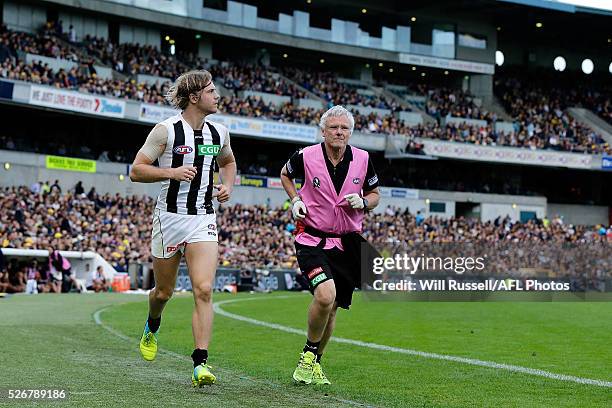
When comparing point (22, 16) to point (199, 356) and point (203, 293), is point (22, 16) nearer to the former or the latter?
point (203, 293)

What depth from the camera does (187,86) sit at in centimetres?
794

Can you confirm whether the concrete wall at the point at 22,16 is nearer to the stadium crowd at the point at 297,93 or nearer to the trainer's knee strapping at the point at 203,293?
the stadium crowd at the point at 297,93

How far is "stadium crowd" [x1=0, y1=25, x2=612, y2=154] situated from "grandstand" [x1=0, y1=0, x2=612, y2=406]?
0.14 metres

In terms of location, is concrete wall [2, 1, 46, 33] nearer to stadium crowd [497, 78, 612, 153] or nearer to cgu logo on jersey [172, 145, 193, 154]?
stadium crowd [497, 78, 612, 153]

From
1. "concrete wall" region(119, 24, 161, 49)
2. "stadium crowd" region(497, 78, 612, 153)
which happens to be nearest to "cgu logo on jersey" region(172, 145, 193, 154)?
"concrete wall" region(119, 24, 161, 49)

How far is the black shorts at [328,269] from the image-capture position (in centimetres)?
795

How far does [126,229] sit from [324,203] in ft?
99.4

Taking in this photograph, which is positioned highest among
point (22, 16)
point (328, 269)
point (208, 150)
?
point (22, 16)

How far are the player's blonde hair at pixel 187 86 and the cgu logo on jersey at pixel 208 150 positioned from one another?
37 cm

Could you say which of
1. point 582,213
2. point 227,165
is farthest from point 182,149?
point 582,213

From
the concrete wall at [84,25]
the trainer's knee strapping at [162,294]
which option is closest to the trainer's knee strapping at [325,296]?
the trainer's knee strapping at [162,294]

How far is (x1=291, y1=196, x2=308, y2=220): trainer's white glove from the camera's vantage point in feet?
26.1

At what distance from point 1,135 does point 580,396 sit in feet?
134

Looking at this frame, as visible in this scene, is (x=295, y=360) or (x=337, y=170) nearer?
(x=337, y=170)
